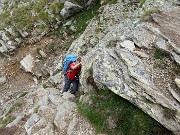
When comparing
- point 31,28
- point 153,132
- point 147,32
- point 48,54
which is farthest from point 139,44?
point 31,28

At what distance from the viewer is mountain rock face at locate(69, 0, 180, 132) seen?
1280cm

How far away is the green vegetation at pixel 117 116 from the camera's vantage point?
1334 centimetres

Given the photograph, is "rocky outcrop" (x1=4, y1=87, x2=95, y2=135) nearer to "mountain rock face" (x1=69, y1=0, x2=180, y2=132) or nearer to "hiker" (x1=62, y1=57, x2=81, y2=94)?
"hiker" (x1=62, y1=57, x2=81, y2=94)

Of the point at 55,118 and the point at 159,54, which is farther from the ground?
the point at 159,54

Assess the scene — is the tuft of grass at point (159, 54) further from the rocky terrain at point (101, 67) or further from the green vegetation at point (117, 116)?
the green vegetation at point (117, 116)

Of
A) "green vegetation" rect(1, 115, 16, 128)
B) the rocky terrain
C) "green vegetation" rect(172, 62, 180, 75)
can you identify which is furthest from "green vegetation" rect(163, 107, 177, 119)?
"green vegetation" rect(1, 115, 16, 128)

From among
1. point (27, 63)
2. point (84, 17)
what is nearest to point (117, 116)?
point (27, 63)

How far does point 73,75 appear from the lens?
17.9m

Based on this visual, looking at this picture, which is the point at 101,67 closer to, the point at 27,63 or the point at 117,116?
the point at 117,116

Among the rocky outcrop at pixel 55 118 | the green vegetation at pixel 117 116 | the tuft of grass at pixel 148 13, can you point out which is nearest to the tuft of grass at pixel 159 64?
the green vegetation at pixel 117 116

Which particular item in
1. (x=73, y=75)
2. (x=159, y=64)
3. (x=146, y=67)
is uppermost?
(x=159, y=64)

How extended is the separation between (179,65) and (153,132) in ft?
9.37

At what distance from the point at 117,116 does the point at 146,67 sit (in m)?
2.39

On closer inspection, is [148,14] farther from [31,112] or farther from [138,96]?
[31,112]
